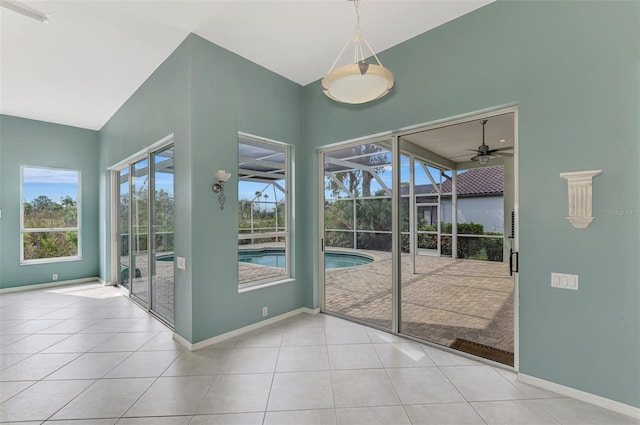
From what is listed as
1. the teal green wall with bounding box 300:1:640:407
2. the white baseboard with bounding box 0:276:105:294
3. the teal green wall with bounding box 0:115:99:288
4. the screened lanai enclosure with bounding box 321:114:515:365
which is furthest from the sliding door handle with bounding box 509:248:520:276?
the teal green wall with bounding box 0:115:99:288

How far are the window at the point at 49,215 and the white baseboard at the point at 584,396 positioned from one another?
7.67 m

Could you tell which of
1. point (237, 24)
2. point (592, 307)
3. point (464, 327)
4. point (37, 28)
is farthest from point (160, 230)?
point (592, 307)

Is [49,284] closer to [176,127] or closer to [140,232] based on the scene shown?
[140,232]

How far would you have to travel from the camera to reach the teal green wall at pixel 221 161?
2934 mm

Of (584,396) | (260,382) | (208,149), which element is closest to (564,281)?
(584,396)

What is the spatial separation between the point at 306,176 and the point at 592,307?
10.6ft

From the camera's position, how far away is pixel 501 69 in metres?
2.42

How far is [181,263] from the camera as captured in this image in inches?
119

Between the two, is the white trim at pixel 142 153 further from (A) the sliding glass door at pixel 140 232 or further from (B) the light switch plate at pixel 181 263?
(B) the light switch plate at pixel 181 263

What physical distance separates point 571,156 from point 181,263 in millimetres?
3695

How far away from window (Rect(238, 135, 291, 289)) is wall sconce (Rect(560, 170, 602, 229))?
3.05 m

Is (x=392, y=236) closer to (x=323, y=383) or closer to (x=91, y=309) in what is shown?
(x=323, y=383)

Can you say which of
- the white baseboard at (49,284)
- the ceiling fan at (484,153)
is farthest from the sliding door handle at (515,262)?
the white baseboard at (49,284)

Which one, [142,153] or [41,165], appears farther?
[41,165]
